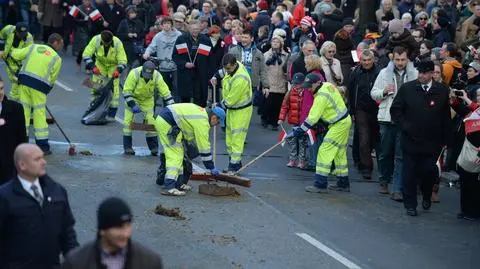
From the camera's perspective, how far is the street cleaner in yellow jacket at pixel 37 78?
1739 cm

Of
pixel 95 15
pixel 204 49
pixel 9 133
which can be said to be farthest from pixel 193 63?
pixel 9 133

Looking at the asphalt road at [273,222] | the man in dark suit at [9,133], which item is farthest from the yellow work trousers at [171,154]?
the man in dark suit at [9,133]

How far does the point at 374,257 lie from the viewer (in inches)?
500

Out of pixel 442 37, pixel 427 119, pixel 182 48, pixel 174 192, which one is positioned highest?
pixel 442 37

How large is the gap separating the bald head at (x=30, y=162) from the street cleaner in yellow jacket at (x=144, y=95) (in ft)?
30.2

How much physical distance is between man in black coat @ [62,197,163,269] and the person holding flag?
14841mm

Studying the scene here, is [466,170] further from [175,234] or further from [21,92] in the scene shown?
[21,92]

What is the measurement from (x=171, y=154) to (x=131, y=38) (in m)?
11.9

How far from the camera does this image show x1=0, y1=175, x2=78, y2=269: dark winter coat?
27.4ft

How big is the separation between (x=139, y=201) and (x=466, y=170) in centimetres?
411

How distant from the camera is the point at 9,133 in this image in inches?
438

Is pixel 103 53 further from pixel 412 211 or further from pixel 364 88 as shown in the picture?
pixel 412 211

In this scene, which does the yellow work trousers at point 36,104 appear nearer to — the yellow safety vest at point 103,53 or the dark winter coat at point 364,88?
the yellow safety vest at point 103,53

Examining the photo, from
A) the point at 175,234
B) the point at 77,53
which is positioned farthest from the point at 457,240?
the point at 77,53
